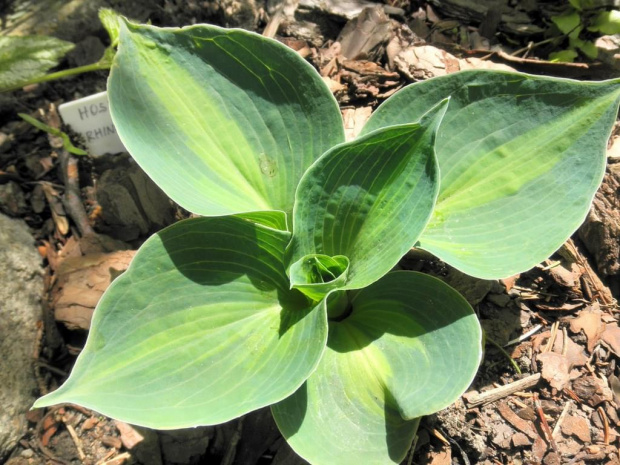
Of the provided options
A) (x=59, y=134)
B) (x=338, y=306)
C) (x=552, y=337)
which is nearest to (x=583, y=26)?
(x=552, y=337)

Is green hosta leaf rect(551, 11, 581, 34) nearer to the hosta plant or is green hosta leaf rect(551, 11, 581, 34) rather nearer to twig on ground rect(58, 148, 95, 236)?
the hosta plant

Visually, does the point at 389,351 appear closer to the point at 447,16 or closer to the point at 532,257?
the point at 532,257

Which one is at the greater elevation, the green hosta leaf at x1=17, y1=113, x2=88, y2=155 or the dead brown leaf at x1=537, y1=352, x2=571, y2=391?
the green hosta leaf at x1=17, y1=113, x2=88, y2=155

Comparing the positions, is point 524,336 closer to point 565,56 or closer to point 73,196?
point 565,56

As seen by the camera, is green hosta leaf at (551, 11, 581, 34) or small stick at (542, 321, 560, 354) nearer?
small stick at (542, 321, 560, 354)

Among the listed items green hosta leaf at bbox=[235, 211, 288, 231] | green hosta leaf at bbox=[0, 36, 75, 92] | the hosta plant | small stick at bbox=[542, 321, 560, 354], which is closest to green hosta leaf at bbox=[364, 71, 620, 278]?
the hosta plant

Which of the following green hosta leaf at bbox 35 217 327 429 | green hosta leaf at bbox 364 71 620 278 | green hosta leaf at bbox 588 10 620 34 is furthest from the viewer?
green hosta leaf at bbox 588 10 620 34

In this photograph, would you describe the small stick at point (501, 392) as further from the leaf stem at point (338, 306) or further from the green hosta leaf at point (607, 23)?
the green hosta leaf at point (607, 23)

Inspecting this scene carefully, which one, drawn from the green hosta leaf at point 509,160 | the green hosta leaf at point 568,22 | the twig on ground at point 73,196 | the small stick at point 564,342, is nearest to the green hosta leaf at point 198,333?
the green hosta leaf at point 509,160
